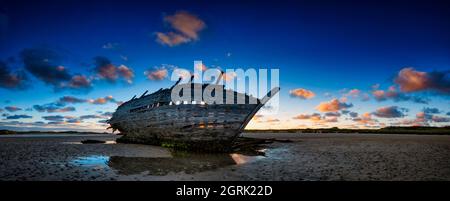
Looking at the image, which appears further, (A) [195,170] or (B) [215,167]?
(B) [215,167]

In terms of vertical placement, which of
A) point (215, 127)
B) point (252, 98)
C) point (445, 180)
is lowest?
point (445, 180)

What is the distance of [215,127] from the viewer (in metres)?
18.5

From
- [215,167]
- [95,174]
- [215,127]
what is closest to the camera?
[95,174]

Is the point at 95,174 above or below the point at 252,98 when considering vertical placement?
below

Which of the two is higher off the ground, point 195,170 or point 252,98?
point 252,98
